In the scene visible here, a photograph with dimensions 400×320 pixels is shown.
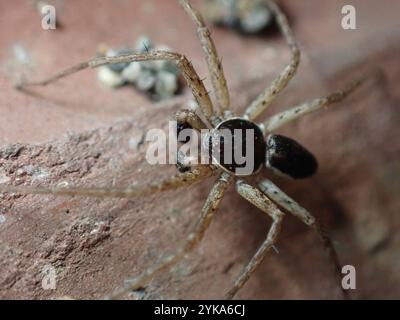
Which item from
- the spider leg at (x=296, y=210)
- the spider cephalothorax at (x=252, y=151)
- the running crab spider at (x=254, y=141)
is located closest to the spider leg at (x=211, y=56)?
the running crab spider at (x=254, y=141)

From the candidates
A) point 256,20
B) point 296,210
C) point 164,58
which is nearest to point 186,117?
point 164,58

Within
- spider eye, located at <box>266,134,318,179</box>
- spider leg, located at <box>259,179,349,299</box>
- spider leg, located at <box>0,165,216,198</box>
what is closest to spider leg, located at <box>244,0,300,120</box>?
spider eye, located at <box>266,134,318,179</box>

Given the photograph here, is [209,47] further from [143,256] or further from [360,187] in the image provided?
[360,187]

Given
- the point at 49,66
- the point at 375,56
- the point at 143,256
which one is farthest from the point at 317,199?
the point at 49,66

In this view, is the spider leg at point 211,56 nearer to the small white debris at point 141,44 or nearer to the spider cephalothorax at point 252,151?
the spider cephalothorax at point 252,151

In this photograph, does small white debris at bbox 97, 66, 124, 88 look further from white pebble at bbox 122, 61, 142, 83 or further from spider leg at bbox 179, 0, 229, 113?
spider leg at bbox 179, 0, 229, 113

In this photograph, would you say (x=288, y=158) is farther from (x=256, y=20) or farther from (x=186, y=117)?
(x=256, y=20)

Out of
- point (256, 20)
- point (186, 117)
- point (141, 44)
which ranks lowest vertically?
point (186, 117)
